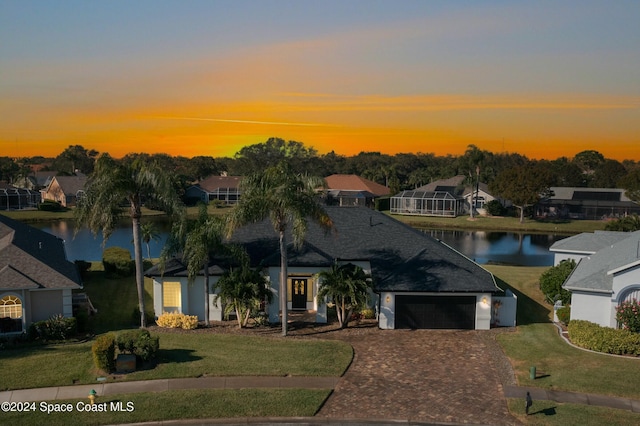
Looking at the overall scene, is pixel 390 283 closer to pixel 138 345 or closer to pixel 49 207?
pixel 138 345

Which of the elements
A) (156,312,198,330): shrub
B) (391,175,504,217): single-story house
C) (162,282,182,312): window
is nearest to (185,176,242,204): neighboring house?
(391,175,504,217): single-story house

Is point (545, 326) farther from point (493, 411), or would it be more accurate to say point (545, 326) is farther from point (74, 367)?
point (74, 367)

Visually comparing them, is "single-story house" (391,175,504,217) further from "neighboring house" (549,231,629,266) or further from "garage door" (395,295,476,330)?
"garage door" (395,295,476,330)

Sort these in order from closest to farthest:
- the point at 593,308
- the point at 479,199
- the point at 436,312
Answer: the point at 593,308 < the point at 436,312 < the point at 479,199

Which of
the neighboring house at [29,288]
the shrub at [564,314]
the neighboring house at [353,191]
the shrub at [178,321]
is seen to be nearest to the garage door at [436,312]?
the shrub at [564,314]

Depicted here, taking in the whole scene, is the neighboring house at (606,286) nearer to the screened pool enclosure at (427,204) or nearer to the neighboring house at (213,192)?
the screened pool enclosure at (427,204)

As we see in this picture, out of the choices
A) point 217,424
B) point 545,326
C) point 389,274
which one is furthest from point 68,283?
point 545,326

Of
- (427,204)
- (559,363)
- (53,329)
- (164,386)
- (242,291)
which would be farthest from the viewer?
(427,204)

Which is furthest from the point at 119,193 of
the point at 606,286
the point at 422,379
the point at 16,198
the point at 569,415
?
the point at 16,198
